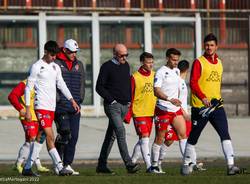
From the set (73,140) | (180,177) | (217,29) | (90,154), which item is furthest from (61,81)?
(217,29)

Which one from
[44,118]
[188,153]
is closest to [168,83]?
[188,153]

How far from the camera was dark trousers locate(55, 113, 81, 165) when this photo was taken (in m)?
16.2

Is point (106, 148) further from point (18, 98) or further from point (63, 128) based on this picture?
point (18, 98)

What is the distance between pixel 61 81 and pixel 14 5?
1825 cm

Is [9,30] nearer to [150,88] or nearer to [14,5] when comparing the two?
[14,5]

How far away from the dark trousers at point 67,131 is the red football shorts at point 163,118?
1.28 meters

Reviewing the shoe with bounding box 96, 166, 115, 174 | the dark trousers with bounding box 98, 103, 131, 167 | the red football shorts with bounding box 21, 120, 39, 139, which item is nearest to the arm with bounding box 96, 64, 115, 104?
the dark trousers with bounding box 98, 103, 131, 167

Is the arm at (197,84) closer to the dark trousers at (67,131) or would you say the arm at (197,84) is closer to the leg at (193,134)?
the leg at (193,134)

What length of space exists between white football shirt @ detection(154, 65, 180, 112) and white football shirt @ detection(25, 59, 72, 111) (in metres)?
1.66

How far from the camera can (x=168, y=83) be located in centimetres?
1680

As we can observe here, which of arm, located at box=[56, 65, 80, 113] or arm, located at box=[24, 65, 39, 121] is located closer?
arm, located at box=[24, 65, 39, 121]

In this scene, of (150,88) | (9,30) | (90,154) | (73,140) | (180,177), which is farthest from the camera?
(9,30)

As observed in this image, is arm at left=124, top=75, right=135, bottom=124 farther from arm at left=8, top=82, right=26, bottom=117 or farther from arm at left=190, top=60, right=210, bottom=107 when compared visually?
arm at left=190, top=60, right=210, bottom=107

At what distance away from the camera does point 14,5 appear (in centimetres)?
3372
